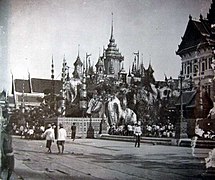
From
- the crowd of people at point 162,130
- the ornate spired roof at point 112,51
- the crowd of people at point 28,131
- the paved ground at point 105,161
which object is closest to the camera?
the paved ground at point 105,161

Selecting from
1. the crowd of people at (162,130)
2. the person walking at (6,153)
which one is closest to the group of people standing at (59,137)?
the person walking at (6,153)

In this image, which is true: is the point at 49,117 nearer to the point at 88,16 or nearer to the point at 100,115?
the point at 100,115

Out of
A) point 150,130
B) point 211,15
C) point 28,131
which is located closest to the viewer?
point 211,15

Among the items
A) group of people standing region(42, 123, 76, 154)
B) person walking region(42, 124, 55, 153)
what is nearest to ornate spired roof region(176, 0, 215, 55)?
group of people standing region(42, 123, 76, 154)

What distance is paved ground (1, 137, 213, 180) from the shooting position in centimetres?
292

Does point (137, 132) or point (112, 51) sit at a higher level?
point (112, 51)

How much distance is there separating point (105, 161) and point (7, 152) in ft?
2.73

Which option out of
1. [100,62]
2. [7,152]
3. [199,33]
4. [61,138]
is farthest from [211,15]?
[7,152]

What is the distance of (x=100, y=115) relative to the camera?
3.24 metres

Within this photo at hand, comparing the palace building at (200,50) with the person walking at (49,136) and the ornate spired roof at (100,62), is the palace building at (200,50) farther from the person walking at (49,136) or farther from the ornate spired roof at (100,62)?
the person walking at (49,136)

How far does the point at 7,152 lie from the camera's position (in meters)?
3.32

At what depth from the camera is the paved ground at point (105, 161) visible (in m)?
2.92

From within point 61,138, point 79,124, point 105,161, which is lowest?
point 105,161

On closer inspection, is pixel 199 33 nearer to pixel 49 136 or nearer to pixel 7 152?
pixel 49 136
